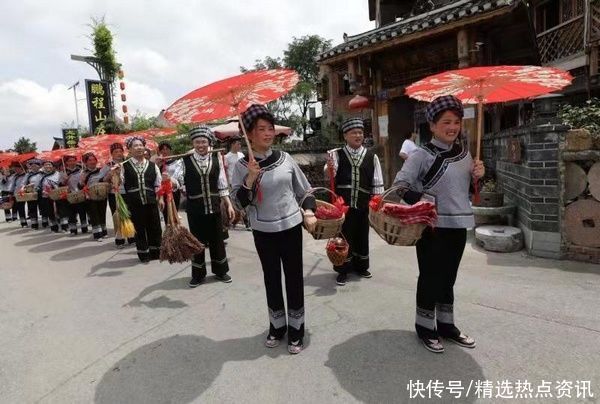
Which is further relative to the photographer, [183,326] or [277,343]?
[183,326]

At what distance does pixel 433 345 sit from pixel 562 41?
9.90 m

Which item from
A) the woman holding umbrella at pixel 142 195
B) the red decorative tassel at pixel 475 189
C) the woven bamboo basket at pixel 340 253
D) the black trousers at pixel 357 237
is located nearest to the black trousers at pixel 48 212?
the woman holding umbrella at pixel 142 195

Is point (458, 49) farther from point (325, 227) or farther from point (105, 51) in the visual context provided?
point (105, 51)

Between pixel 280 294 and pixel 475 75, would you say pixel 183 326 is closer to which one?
pixel 280 294

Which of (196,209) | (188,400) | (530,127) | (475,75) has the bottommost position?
(188,400)

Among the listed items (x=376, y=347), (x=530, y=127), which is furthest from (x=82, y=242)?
(x=530, y=127)

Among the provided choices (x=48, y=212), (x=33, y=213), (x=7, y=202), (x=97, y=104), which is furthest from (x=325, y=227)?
(x=97, y=104)

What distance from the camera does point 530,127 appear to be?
4.91 m

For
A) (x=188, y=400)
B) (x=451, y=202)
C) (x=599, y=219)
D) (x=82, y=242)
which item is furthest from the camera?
(x=82, y=242)

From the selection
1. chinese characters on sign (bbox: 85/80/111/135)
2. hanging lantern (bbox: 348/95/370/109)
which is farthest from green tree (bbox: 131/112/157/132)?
hanging lantern (bbox: 348/95/370/109)

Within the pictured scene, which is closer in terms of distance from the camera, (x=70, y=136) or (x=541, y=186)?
(x=541, y=186)

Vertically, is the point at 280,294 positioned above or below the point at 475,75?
below

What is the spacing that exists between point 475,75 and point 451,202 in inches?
44.2

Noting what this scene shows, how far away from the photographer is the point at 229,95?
3.20 metres
